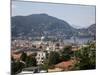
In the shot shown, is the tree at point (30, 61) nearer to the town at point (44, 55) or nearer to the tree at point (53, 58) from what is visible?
the town at point (44, 55)

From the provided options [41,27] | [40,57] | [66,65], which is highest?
[41,27]

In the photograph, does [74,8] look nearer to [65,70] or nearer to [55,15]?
[55,15]

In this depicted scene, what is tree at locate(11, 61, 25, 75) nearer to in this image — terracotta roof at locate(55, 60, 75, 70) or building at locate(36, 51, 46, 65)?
building at locate(36, 51, 46, 65)

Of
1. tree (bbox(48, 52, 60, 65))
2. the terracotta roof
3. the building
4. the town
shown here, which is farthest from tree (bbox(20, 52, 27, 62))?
the terracotta roof

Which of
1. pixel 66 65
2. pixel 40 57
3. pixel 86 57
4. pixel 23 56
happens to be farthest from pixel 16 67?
pixel 86 57

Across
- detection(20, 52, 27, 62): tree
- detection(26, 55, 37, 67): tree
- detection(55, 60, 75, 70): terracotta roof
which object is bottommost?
detection(55, 60, 75, 70): terracotta roof

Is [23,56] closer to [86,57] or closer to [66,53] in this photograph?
[66,53]

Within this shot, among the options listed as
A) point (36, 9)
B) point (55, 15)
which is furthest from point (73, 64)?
point (36, 9)

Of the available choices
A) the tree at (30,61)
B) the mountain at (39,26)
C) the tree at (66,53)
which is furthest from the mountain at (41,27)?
the tree at (30,61)
